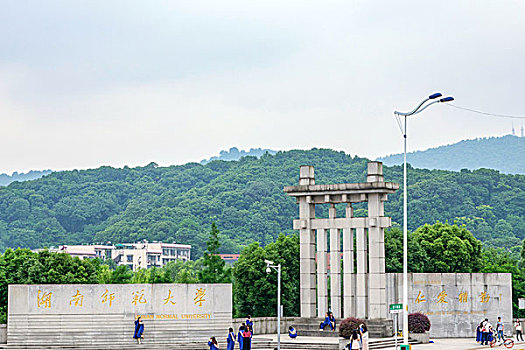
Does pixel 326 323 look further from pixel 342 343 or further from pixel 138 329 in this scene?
pixel 138 329

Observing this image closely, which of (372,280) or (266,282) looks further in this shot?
(266,282)

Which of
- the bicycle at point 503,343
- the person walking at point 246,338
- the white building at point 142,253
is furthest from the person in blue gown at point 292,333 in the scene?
the white building at point 142,253

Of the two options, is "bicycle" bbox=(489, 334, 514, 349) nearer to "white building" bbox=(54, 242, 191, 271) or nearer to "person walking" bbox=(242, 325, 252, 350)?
"person walking" bbox=(242, 325, 252, 350)

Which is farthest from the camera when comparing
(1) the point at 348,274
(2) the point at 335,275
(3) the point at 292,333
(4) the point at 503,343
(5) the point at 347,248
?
(2) the point at 335,275

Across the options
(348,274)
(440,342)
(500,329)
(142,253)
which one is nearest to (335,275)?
(348,274)

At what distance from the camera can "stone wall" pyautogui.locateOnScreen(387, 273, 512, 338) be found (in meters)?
44.1

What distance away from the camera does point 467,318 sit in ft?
147

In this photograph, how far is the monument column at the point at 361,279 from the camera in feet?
142

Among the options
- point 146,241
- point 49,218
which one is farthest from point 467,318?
point 49,218

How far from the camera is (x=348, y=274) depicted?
145ft

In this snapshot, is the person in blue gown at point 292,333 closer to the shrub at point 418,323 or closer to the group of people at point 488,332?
the shrub at point 418,323

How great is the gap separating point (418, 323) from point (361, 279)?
3.66m

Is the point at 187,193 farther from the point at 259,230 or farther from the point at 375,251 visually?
the point at 375,251

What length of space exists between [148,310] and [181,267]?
76.7 metres
